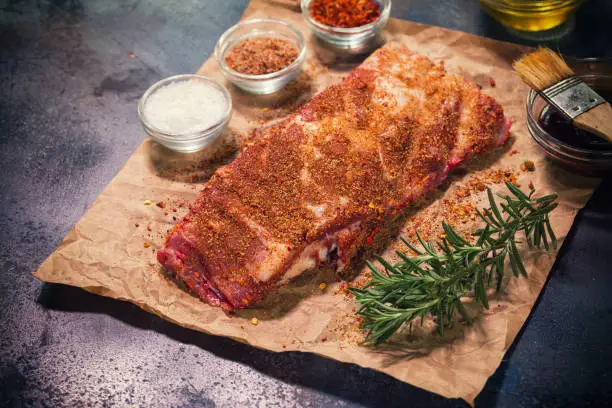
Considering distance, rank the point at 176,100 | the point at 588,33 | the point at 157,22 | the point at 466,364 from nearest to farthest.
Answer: the point at 466,364
the point at 176,100
the point at 588,33
the point at 157,22

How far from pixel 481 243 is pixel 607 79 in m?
1.75

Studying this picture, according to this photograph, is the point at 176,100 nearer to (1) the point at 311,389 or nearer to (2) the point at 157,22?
(2) the point at 157,22

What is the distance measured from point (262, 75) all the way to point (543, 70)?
6.55 feet

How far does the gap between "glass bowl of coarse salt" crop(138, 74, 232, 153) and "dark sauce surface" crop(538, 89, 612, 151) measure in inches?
87.2

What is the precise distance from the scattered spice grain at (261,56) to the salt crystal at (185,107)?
322 mm

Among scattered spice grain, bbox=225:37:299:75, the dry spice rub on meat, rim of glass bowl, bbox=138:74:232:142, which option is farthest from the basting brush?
rim of glass bowl, bbox=138:74:232:142

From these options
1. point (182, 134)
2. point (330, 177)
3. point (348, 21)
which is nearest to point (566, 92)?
point (330, 177)

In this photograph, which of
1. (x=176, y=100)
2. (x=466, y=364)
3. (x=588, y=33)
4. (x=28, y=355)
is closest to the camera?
(x=466, y=364)

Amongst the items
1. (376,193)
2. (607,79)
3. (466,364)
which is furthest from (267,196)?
(607,79)

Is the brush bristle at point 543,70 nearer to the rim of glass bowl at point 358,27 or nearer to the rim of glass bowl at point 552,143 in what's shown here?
the rim of glass bowl at point 552,143

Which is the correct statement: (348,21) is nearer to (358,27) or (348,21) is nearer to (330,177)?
(358,27)

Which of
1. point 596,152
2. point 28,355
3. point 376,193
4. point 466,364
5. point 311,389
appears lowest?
point 28,355

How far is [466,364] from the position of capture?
3.35 metres

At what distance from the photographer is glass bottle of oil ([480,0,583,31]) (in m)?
4.63
